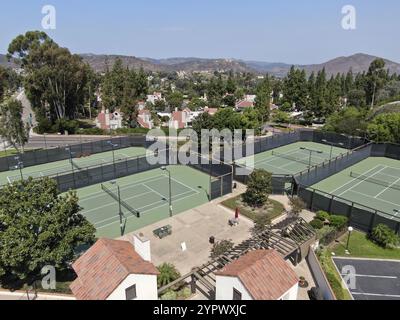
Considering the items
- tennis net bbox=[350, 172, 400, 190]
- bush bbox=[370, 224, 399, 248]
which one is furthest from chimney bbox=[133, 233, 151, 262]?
tennis net bbox=[350, 172, 400, 190]

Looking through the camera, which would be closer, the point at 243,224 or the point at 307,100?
the point at 243,224

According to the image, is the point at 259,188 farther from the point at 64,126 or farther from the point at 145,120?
the point at 64,126

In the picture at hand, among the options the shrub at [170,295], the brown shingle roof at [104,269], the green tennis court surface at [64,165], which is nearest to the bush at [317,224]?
the shrub at [170,295]

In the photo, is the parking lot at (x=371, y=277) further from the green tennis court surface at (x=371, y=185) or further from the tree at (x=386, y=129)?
the tree at (x=386, y=129)

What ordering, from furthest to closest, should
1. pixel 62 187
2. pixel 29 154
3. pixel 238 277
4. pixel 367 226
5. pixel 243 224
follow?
pixel 29 154 → pixel 62 187 → pixel 243 224 → pixel 367 226 → pixel 238 277
